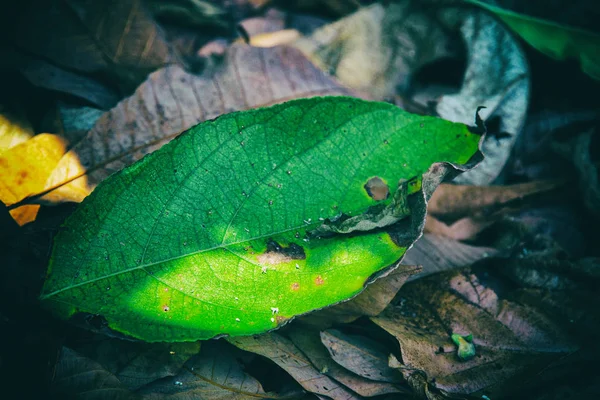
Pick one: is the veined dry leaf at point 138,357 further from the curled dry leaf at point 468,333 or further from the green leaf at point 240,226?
the curled dry leaf at point 468,333

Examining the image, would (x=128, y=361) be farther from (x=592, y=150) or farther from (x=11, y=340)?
(x=592, y=150)

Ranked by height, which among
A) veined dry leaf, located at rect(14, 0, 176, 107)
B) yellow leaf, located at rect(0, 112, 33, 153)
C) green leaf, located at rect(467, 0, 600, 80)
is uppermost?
green leaf, located at rect(467, 0, 600, 80)

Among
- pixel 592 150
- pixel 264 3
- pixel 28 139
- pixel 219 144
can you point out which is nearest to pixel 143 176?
pixel 219 144

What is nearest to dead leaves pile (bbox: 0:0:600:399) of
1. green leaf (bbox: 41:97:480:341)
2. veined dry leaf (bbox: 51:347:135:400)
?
veined dry leaf (bbox: 51:347:135:400)

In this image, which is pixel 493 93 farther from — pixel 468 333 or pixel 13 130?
pixel 13 130

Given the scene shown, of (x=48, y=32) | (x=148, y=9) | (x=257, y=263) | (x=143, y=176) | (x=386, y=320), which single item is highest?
(x=148, y=9)

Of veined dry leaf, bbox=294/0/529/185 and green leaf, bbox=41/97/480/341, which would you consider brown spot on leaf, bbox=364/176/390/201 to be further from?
veined dry leaf, bbox=294/0/529/185

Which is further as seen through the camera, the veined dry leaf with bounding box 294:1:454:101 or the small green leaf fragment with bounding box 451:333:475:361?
the veined dry leaf with bounding box 294:1:454:101
